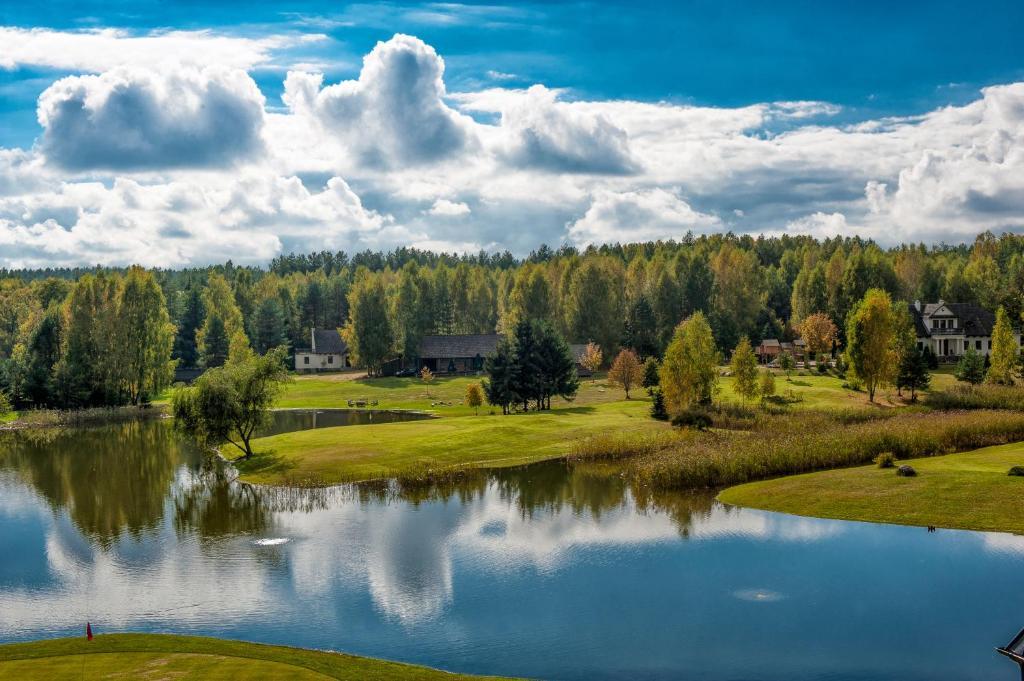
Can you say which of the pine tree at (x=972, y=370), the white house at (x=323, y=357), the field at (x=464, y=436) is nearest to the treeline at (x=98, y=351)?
the field at (x=464, y=436)

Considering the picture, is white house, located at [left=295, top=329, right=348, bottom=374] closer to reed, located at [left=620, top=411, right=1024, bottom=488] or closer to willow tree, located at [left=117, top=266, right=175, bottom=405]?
willow tree, located at [left=117, top=266, right=175, bottom=405]

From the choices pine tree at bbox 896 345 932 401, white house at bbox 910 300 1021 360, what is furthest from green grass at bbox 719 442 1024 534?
white house at bbox 910 300 1021 360

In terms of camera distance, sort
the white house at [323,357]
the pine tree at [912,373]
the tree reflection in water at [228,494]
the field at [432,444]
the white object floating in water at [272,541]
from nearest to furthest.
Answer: the white object floating in water at [272,541], the tree reflection in water at [228,494], the field at [432,444], the pine tree at [912,373], the white house at [323,357]

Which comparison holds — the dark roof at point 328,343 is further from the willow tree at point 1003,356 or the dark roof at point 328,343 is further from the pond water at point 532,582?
the willow tree at point 1003,356

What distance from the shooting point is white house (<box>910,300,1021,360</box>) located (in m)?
114

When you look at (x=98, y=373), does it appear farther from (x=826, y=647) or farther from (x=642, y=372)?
(x=826, y=647)

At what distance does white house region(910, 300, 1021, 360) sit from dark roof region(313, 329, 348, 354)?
91.6m

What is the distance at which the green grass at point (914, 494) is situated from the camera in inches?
1654

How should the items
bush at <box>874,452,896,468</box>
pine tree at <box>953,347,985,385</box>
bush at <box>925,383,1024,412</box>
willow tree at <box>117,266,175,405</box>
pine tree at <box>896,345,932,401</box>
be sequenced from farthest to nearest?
willow tree at <box>117,266,175,405</box> → pine tree at <box>953,347,985,385</box> → pine tree at <box>896,345,932,401</box> → bush at <box>925,383,1024,412</box> → bush at <box>874,452,896,468</box>

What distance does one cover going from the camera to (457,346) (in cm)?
13562

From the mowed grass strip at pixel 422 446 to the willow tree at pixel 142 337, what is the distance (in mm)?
41079

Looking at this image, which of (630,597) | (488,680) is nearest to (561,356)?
(630,597)

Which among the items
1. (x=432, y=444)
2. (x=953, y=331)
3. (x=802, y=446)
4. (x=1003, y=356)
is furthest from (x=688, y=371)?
(x=953, y=331)

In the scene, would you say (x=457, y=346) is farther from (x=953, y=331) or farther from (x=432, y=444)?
(x=432, y=444)
